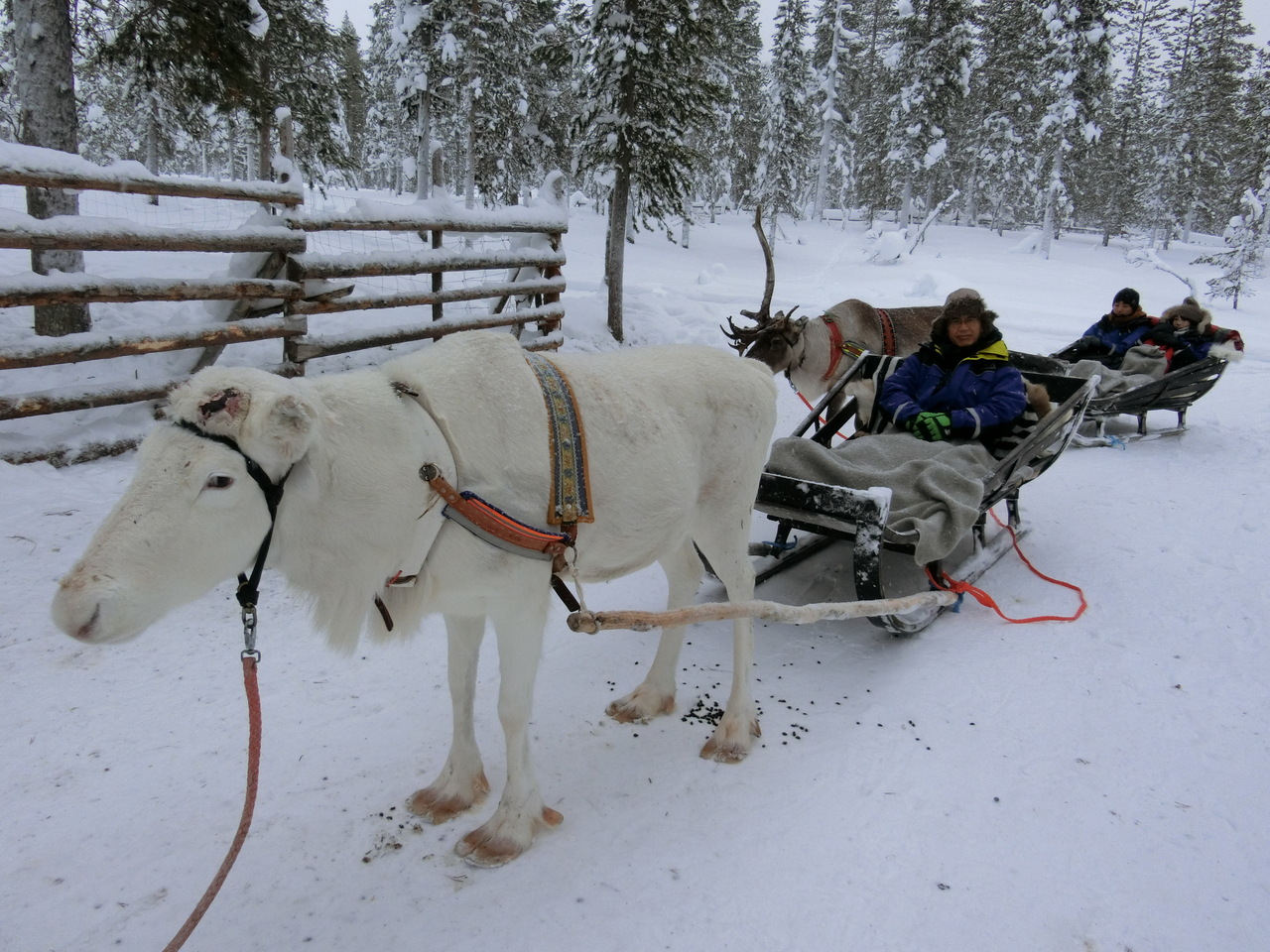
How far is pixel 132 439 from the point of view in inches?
213

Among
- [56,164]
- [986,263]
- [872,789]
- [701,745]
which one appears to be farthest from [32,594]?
[986,263]

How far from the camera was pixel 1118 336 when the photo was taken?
945cm

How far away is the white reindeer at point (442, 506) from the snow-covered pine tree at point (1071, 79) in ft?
111

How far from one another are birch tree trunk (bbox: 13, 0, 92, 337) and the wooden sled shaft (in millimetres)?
6492

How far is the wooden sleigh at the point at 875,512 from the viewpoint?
12.7ft

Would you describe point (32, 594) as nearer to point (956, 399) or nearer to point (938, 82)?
point (956, 399)

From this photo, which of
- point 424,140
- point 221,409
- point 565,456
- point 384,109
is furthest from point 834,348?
point 384,109

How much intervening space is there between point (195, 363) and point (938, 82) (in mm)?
33543

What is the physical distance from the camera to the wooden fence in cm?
470

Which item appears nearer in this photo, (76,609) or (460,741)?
(76,609)

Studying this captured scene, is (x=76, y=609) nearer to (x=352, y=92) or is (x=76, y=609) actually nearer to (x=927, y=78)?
(x=352, y=92)

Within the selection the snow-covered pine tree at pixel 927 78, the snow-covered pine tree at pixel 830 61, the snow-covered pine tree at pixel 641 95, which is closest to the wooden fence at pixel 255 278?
the snow-covered pine tree at pixel 641 95

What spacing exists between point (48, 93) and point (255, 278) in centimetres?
281

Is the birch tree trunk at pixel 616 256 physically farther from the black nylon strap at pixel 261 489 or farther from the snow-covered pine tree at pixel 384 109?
the snow-covered pine tree at pixel 384 109
